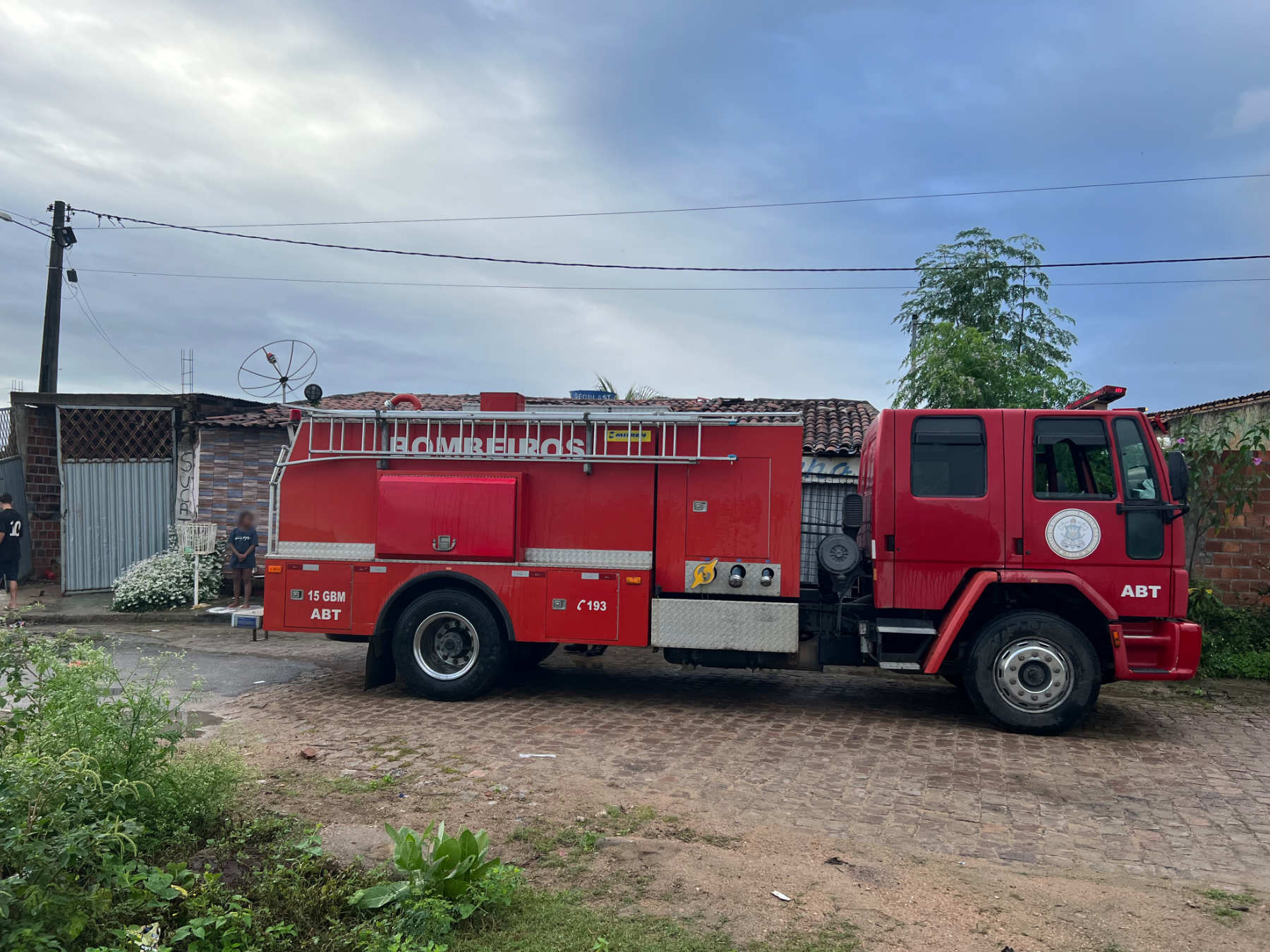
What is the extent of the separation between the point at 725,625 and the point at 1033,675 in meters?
2.48

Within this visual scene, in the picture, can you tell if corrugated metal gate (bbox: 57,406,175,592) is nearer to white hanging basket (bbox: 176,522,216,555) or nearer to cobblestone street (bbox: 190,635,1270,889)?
white hanging basket (bbox: 176,522,216,555)

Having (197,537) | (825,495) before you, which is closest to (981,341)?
(825,495)

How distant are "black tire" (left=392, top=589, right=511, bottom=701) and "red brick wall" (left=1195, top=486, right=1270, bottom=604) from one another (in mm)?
8341

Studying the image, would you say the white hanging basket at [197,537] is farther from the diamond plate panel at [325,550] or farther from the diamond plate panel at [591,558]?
the diamond plate panel at [591,558]

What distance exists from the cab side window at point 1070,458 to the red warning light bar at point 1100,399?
0.28 metres

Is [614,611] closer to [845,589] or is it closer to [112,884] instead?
[845,589]

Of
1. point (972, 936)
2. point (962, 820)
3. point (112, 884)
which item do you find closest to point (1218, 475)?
point (962, 820)

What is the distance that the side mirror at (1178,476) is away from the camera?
7008mm

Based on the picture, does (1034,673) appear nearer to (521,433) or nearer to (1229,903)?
(1229,903)

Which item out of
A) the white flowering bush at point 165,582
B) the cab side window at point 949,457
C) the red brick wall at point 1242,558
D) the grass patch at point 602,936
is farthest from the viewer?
the white flowering bush at point 165,582

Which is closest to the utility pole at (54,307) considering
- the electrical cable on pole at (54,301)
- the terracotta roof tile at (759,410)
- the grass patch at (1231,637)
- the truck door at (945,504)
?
the electrical cable on pole at (54,301)

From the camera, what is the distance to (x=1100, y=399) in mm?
7551

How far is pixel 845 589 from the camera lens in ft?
25.6

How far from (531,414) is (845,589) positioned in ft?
10.4
